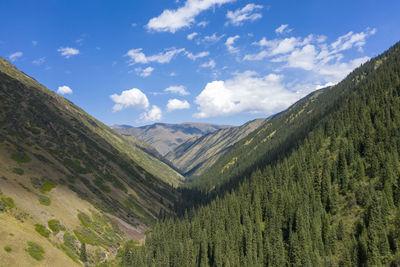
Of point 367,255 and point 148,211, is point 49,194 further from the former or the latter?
point 367,255

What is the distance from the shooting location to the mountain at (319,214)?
260 ft

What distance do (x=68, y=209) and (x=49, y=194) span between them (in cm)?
1180

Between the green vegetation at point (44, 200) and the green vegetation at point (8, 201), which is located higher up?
the green vegetation at point (8, 201)

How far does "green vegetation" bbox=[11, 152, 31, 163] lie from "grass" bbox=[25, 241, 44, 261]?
75.7 meters

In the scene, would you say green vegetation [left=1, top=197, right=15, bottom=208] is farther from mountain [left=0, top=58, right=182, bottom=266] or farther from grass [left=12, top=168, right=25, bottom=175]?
grass [left=12, top=168, right=25, bottom=175]

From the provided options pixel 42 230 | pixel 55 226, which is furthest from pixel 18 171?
pixel 42 230

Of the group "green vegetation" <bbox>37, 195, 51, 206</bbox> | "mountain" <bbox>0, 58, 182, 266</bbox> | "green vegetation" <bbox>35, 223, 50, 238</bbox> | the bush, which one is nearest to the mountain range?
the bush

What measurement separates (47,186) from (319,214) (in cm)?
12573

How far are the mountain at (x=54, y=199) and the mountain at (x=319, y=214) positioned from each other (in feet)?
63.6

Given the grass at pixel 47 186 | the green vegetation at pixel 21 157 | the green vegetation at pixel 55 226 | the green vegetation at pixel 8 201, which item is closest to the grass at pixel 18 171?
the green vegetation at pixel 21 157

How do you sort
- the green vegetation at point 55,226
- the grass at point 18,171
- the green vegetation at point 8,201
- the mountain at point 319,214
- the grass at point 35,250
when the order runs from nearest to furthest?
the grass at point 35,250 < the mountain at point 319,214 < the green vegetation at point 8,201 < the green vegetation at point 55,226 < the grass at point 18,171

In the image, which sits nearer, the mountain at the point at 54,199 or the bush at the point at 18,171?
the mountain at the point at 54,199

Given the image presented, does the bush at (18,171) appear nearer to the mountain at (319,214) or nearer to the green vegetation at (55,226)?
the green vegetation at (55,226)

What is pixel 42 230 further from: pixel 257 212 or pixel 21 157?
pixel 257 212
